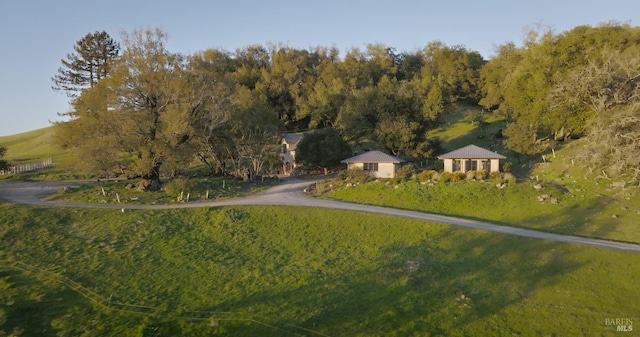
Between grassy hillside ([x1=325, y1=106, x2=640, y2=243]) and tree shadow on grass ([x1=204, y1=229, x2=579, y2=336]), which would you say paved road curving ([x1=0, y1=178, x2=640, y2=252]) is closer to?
grassy hillside ([x1=325, y1=106, x2=640, y2=243])

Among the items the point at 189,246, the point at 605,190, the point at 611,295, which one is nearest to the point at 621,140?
the point at 605,190

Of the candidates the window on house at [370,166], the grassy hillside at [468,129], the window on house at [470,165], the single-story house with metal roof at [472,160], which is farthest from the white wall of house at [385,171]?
the grassy hillside at [468,129]

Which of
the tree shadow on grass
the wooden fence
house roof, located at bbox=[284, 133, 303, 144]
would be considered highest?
house roof, located at bbox=[284, 133, 303, 144]

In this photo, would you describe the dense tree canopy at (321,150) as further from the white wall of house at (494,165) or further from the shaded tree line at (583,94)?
the shaded tree line at (583,94)

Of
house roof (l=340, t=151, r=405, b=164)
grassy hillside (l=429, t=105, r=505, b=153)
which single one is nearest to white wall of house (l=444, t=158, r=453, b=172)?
house roof (l=340, t=151, r=405, b=164)

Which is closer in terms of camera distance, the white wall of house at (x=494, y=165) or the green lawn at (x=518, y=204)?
the green lawn at (x=518, y=204)
